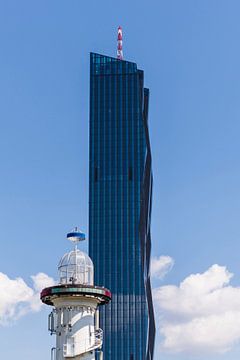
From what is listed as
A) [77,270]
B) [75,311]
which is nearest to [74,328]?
[75,311]

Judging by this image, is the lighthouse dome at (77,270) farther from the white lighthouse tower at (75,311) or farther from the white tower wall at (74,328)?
the white tower wall at (74,328)

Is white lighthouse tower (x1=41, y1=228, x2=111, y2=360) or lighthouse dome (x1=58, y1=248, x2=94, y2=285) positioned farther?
lighthouse dome (x1=58, y1=248, x2=94, y2=285)

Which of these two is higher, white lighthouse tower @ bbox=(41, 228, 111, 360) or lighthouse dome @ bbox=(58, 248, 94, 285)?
lighthouse dome @ bbox=(58, 248, 94, 285)

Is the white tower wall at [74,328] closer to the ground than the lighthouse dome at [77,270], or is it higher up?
closer to the ground

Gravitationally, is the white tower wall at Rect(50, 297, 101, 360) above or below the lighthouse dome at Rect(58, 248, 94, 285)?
below

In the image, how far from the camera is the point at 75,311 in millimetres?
37781

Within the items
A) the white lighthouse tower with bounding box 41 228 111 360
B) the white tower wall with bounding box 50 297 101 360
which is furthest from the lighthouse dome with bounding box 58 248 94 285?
the white tower wall with bounding box 50 297 101 360

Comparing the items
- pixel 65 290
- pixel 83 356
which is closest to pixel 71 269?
pixel 65 290

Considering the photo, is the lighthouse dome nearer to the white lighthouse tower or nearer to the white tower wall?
the white lighthouse tower

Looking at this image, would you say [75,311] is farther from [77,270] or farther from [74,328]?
[77,270]

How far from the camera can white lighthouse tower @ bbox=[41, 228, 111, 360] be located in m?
37.2

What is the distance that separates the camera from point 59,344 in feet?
123

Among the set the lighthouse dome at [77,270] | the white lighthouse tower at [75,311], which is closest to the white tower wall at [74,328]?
the white lighthouse tower at [75,311]

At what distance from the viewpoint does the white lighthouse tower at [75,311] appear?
37.2 m
